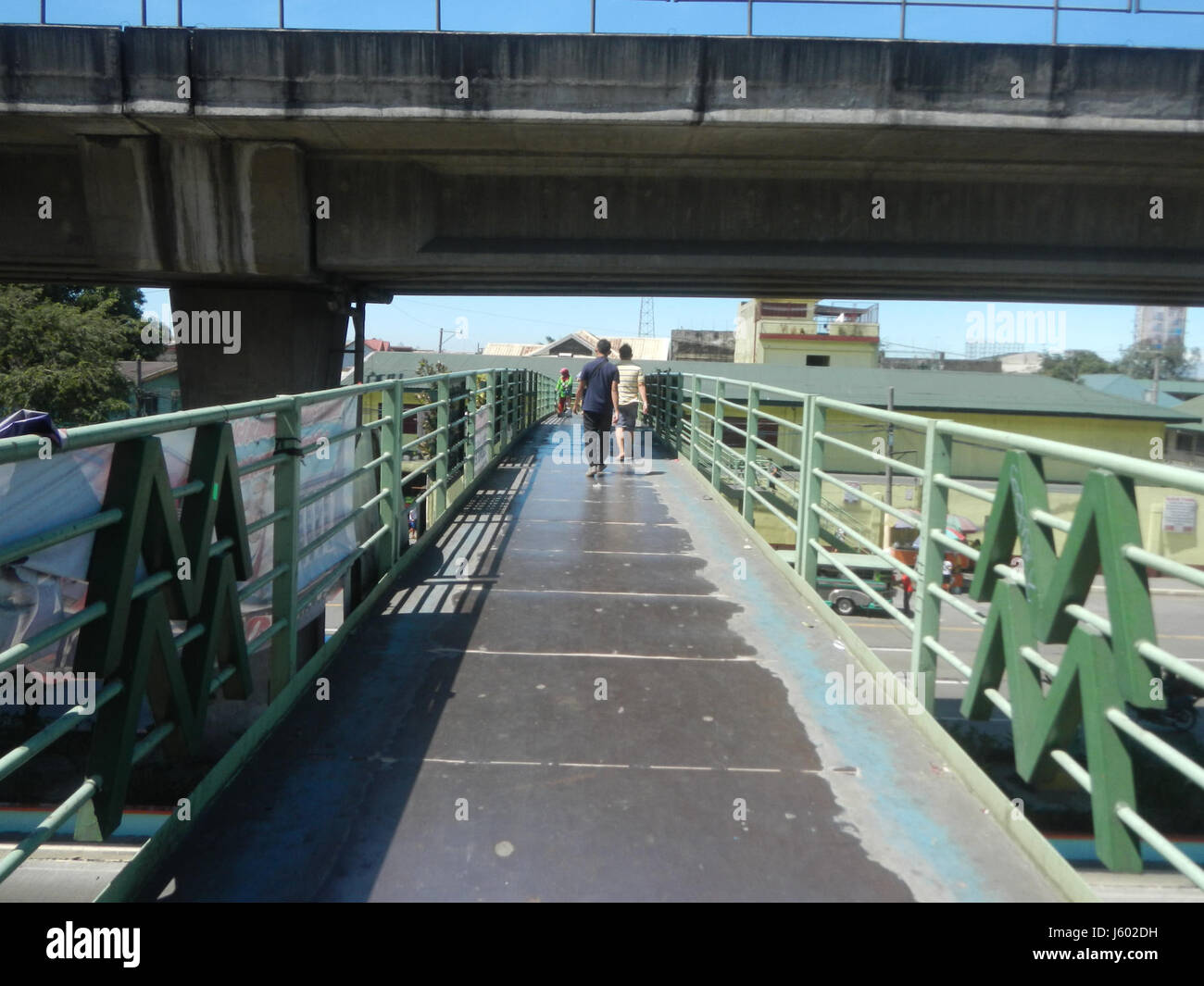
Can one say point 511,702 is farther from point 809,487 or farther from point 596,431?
point 596,431

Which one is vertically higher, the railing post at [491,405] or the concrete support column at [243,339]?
the concrete support column at [243,339]

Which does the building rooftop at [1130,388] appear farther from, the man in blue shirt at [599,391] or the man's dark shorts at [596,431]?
the man in blue shirt at [599,391]

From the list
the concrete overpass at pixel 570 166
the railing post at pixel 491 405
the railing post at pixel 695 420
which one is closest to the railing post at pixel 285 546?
the concrete overpass at pixel 570 166

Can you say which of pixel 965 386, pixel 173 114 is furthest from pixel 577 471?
pixel 965 386

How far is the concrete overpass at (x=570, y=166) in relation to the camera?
875 centimetres

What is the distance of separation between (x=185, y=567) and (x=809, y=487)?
4.33m

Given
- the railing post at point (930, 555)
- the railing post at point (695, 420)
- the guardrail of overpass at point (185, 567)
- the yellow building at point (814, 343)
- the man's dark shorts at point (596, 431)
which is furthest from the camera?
the yellow building at point (814, 343)

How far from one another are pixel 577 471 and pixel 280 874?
10.5 metres

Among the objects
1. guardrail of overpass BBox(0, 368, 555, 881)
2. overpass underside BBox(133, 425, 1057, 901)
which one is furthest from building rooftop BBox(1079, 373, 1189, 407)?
guardrail of overpass BBox(0, 368, 555, 881)

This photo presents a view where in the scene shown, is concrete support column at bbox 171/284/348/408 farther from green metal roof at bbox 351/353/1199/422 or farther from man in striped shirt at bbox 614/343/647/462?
green metal roof at bbox 351/353/1199/422

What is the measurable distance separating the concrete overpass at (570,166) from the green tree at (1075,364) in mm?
84360

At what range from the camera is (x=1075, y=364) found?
295 ft

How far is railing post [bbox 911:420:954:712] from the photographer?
4320mm

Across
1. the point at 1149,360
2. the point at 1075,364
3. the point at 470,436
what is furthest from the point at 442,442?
the point at 1149,360
